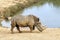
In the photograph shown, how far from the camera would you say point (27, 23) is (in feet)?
50.5

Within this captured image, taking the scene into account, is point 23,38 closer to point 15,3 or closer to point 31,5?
point 15,3

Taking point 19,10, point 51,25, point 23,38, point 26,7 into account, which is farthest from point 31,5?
point 23,38

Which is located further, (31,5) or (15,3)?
(31,5)

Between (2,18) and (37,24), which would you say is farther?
(2,18)

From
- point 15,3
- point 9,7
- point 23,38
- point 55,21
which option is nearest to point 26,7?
point 15,3

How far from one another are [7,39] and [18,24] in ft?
9.40

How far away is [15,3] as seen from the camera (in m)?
37.7

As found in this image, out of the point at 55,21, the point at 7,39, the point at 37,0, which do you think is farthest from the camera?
the point at 37,0

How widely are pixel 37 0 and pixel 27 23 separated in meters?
30.6

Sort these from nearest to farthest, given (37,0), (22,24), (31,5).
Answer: (22,24) < (31,5) < (37,0)

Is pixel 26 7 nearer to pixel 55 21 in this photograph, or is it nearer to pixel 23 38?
pixel 55 21

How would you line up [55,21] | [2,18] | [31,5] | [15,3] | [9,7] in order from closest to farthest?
[55,21] → [2,18] → [9,7] → [15,3] → [31,5]

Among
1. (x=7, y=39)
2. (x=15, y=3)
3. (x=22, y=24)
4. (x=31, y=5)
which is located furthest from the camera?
A: (x=31, y=5)

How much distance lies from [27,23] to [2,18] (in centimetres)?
1273
